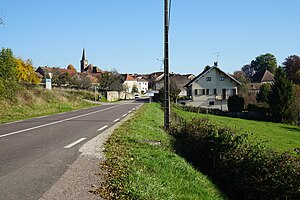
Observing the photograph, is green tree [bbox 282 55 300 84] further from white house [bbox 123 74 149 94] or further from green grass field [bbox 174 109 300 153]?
white house [bbox 123 74 149 94]

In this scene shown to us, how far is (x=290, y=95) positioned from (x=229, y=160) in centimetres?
3770

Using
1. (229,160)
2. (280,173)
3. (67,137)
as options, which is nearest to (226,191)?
(229,160)

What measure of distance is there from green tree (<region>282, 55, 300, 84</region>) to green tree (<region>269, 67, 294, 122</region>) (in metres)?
A: 40.3

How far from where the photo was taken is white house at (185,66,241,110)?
64.3 m

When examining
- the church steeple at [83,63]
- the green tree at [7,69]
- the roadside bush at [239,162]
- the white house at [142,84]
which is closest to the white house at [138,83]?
the white house at [142,84]

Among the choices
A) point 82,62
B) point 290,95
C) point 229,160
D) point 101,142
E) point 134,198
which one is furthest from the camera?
point 82,62

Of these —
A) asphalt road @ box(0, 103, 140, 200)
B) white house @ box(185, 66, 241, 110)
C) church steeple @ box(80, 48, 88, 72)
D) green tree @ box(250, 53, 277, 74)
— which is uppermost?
church steeple @ box(80, 48, 88, 72)

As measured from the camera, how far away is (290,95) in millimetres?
45938

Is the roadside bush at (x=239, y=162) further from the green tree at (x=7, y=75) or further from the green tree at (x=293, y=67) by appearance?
the green tree at (x=293, y=67)

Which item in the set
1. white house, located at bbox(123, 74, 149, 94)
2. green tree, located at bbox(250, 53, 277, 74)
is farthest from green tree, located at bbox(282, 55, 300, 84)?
white house, located at bbox(123, 74, 149, 94)

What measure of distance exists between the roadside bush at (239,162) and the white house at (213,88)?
49465 mm

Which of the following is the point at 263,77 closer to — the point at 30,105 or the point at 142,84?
the point at 142,84

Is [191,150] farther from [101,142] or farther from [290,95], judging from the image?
[290,95]

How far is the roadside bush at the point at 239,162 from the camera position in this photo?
9.28 meters
